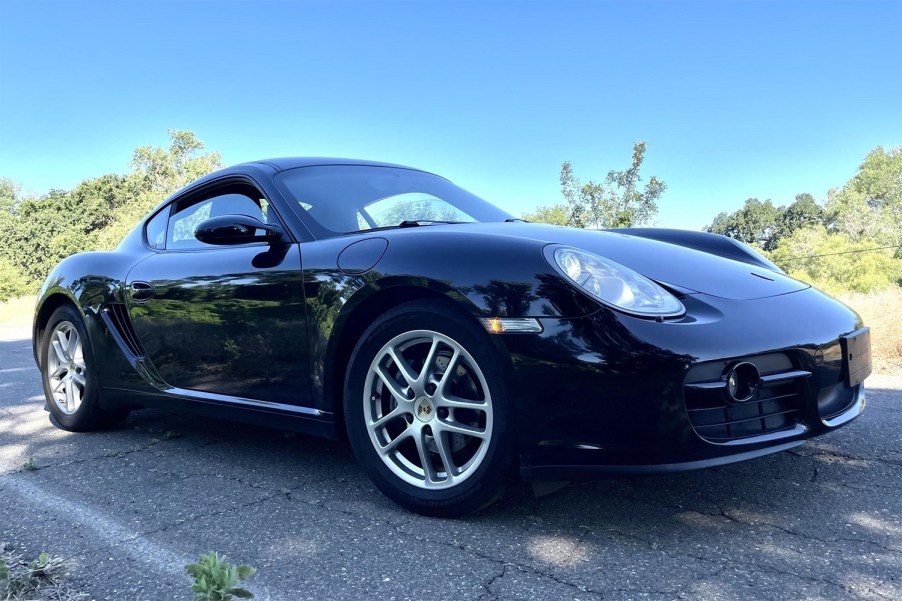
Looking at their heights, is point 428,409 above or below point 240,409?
above

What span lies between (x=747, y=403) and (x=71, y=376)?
3.49m

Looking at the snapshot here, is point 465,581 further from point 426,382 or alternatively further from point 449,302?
point 449,302

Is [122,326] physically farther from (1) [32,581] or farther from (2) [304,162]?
(1) [32,581]

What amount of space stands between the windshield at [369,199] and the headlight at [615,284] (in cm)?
102

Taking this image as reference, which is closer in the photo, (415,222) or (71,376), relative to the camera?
(415,222)

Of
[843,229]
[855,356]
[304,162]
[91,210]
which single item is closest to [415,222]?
[304,162]

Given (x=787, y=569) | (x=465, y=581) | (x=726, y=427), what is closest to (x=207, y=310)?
(x=465, y=581)

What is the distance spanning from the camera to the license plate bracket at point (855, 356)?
7.52ft

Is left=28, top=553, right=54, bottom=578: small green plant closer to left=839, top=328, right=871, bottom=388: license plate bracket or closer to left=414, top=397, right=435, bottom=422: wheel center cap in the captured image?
left=414, top=397, right=435, bottom=422: wheel center cap

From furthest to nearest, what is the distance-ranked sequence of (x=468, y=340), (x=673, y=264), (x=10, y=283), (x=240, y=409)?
(x=10, y=283)
(x=240, y=409)
(x=673, y=264)
(x=468, y=340)

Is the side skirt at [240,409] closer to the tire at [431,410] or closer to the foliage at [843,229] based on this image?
the tire at [431,410]

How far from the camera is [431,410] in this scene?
7.52ft

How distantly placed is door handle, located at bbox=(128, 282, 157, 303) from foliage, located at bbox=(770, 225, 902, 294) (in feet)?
148

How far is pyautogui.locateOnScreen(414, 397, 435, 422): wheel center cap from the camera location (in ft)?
7.52
